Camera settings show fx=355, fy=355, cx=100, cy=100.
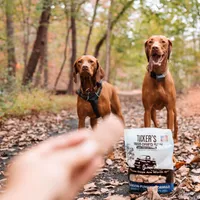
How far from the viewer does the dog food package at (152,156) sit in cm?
326

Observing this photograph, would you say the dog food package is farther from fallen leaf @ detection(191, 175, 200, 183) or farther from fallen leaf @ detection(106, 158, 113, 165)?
fallen leaf @ detection(106, 158, 113, 165)

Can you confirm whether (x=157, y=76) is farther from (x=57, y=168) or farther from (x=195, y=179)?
(x=57, y=168)

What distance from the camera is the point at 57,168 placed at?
49 centimetres

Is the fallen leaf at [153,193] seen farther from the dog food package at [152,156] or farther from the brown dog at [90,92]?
the brown dog at [90,92]

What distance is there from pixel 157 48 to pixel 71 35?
52.4 feet

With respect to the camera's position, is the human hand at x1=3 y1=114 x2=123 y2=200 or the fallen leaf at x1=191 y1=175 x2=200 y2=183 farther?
the fallen leaf at x1=191 y1=175 x2=200 y2=183

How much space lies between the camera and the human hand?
1.55ft

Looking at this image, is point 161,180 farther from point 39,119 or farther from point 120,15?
point 120,15

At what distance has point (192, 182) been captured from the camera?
146 inches

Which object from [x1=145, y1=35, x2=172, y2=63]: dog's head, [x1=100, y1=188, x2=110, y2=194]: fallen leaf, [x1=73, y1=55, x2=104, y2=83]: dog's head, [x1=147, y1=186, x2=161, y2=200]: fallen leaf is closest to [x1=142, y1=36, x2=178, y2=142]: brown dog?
[x1=145, y1=35, x2=172, y2=63]: dog's head

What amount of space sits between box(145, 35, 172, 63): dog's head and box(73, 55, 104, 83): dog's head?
801 millimetres

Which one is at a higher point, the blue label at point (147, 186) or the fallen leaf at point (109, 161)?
the blue label at point (147, 186)

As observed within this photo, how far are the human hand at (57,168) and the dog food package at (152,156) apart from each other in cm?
271

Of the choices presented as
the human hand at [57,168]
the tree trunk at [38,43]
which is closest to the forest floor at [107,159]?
the human hand at [57,168]
